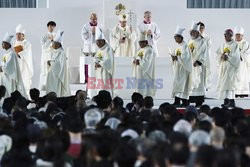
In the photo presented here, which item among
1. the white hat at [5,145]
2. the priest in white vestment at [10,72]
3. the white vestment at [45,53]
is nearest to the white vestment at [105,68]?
the priest in white vestment at [10,72]

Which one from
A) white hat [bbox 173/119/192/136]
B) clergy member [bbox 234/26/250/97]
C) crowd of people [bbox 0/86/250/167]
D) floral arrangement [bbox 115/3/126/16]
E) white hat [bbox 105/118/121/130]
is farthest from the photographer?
floral arrangement [bbox 115/3/126/16]

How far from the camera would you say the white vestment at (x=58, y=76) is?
15602mm

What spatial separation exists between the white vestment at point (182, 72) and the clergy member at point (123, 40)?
260 centimetres

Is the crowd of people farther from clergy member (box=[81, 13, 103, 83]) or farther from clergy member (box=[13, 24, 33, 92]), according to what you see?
clergy member (box=[81, 13, 103, 83])

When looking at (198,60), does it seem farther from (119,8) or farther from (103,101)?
(103,101)

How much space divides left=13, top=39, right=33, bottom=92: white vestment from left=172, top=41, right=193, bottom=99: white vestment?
3.58m

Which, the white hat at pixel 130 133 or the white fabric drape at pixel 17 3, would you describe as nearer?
the white hat at pixel 130 133

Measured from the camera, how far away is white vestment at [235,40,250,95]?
57.4 feet

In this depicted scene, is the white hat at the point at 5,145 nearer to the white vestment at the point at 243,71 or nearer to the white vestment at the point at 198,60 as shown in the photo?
the white vestment at the point at 198,60

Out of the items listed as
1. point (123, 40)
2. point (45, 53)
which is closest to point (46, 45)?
point (45, 53)

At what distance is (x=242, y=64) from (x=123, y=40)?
2.52 metres

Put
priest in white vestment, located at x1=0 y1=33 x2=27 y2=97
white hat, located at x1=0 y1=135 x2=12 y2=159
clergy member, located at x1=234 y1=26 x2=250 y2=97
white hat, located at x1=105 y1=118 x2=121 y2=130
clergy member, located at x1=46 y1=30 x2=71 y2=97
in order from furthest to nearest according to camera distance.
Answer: clergy member, located at x1=234 y1=26 x2=250 y2=97 → clergy member, located at x1=46 y1=30 x2=71 y2=97 → priest in white vestment, located at x1=0 y1=33 x2=27 y2=97 → white hat, located at x1=105 y1=118 x2=121 y2=130 → white hat, located at x1=0 y1=135 x2=12 y2=159

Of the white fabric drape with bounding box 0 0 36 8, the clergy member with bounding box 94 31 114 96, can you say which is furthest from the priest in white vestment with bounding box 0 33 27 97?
the white fabric drape with bounding box 0 0 36 8

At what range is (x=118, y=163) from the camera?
20.7ft
